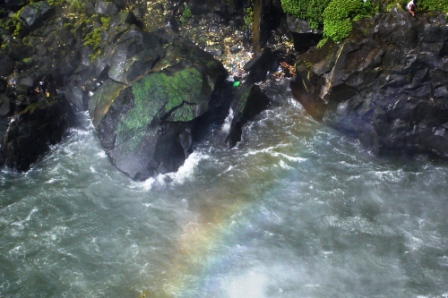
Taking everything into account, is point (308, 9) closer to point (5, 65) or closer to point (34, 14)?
point (34, 14)

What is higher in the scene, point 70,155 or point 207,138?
point 207,138

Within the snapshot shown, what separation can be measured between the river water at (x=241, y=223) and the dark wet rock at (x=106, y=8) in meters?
7.71

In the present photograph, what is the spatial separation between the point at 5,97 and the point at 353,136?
1605 cm

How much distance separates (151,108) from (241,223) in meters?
6.02

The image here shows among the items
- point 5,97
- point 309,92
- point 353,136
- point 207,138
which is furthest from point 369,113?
point 5,97

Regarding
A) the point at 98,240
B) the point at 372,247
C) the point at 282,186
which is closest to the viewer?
the point at 372,247

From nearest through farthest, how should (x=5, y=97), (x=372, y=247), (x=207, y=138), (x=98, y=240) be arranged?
(x=372, y=247), (x=98, y=240), (x=207, y=138), (x=5, y=97)

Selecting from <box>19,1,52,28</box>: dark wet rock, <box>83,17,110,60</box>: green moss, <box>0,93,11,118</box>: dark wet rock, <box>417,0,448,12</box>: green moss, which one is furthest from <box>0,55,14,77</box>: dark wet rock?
<box>417,0,448,12</box>: green moss

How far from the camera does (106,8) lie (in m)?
21.1

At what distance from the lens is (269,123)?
18.0 m

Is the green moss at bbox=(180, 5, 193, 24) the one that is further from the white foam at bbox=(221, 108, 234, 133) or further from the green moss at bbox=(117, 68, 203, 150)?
the white foam at bbox=(221, 108, 234, 133)

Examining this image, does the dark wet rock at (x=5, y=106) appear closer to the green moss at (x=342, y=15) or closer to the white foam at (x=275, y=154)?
the white foam at (x=275, y=154)

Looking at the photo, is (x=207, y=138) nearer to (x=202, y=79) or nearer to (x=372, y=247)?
(x=202, y=79)

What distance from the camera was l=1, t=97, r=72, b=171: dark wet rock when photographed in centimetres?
1738
